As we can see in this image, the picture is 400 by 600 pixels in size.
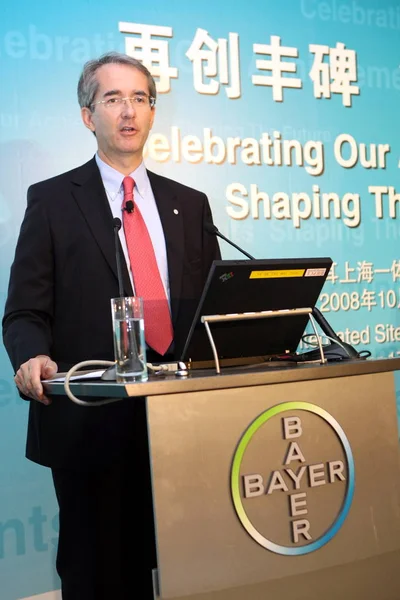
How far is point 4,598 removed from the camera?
119 inches

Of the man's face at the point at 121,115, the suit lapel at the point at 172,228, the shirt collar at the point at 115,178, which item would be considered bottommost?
the suit lapel at the point at 172,228

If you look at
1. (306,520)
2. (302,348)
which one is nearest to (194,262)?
(306,520)

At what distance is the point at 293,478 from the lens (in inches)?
62.6

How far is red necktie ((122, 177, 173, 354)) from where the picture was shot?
2.11 metres

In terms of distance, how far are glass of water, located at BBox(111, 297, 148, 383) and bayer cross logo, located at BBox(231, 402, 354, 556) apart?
9.8 inches

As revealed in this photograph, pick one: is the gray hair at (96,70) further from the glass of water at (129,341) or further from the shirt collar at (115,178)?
the glass of water at (129,341)

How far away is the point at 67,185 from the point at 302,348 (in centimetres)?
155

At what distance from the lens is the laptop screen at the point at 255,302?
1657 millimetres

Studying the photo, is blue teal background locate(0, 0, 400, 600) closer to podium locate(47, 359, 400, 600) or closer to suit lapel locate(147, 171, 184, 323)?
suit lapel locate(147, 171, 184, 323)

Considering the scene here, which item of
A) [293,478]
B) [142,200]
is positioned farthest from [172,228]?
[293,478]

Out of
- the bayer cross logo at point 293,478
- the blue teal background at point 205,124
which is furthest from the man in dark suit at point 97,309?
the blue teal background at point 205,124

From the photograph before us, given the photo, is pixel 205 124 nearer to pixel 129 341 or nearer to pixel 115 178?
pixel 115 178

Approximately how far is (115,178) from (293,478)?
3.60ft

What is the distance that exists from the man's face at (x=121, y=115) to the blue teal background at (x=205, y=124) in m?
0.80
